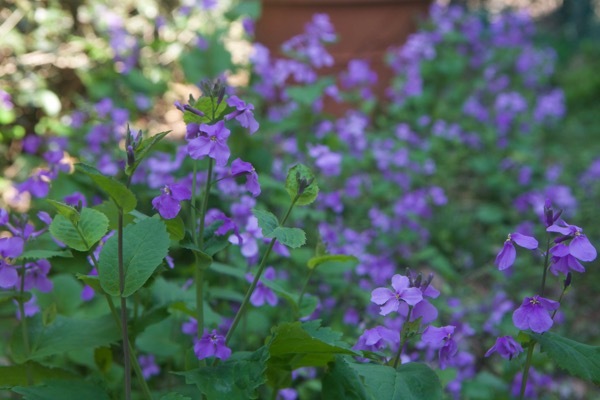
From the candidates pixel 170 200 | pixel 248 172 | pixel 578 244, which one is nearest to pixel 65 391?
pixel 170 200

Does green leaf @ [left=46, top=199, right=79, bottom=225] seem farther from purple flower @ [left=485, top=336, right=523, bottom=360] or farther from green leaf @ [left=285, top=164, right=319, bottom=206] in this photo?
purple flower @ [left=485, top=336, right=523, bottom=360]

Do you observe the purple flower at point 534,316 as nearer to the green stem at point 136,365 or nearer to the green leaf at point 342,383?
the green leaf at point 342,383

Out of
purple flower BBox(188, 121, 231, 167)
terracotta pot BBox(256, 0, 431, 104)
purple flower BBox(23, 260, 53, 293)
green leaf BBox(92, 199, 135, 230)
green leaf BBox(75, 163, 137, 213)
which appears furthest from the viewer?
terracotta pot BBox(256, 0, 431, 104)

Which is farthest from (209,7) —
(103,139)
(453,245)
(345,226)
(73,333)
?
(73,333)

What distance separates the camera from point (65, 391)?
1207 millimetres

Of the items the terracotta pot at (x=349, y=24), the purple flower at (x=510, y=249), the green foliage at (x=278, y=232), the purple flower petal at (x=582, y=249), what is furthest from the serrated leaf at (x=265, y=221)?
the terracotta pot at (x=349, y=24)

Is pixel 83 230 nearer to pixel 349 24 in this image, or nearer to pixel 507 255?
pixel 507 255

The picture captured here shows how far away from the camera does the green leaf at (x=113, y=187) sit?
3.46 feet

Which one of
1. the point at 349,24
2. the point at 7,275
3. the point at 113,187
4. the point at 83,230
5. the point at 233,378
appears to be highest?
the point at 113,187

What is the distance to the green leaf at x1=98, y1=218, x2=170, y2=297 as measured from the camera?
3.74 ft

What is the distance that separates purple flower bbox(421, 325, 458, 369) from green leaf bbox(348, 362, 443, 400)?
5cm

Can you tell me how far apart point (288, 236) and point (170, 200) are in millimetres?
193

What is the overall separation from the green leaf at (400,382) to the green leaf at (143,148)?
1.45 ft

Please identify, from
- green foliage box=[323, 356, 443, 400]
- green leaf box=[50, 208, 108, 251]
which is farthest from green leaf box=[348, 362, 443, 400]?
green leaf box=[50, 208, 108, 251]
